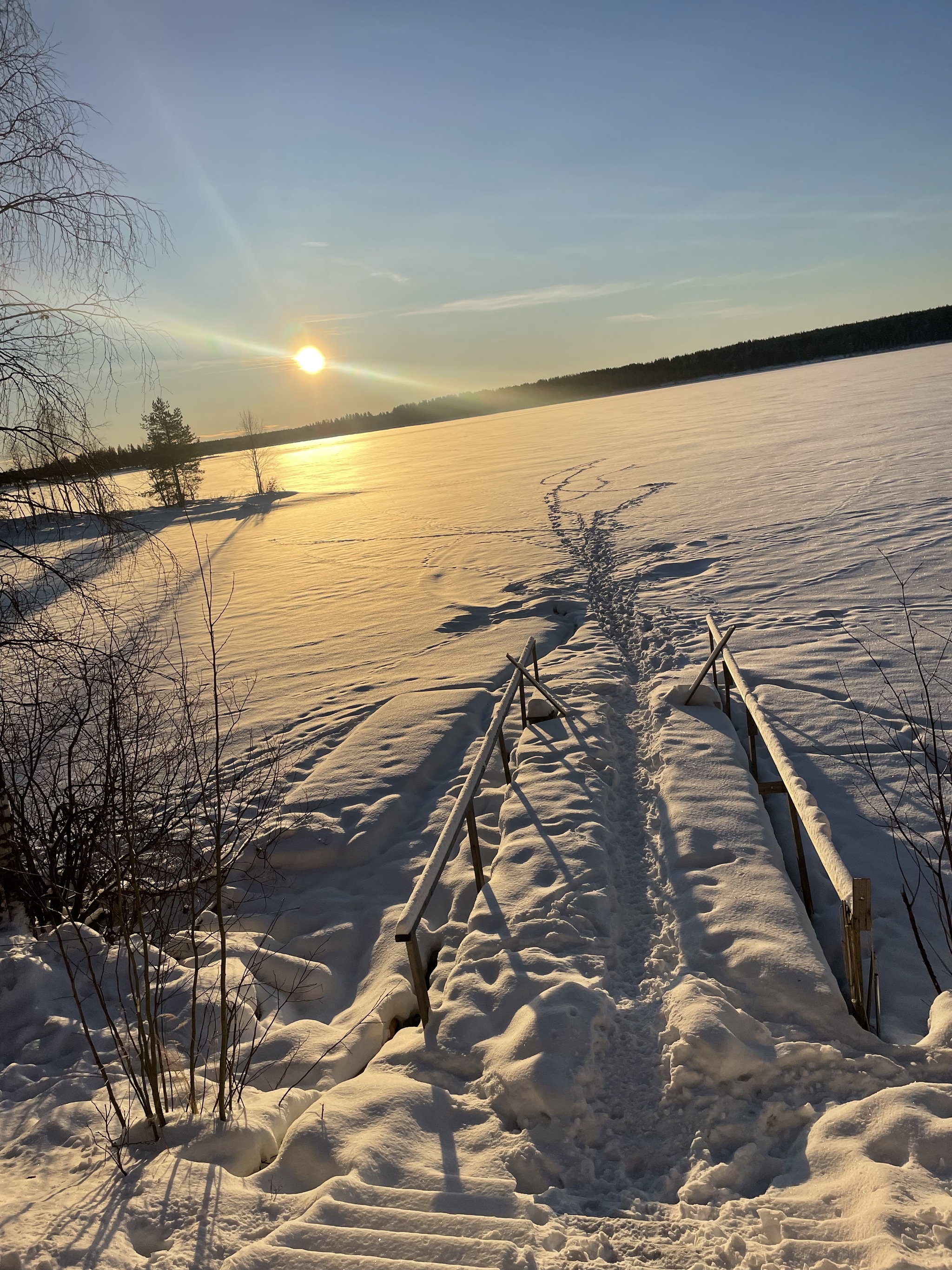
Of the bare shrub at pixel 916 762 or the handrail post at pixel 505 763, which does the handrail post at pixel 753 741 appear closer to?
the bare shrub at pixel 916 762

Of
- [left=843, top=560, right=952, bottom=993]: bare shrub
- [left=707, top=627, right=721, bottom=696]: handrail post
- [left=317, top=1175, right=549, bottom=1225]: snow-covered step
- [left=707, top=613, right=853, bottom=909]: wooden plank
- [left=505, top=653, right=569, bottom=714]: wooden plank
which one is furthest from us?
[left=505, top=653, right=569, bottom=714]: wooden plank

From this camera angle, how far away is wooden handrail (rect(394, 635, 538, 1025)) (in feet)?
13.3

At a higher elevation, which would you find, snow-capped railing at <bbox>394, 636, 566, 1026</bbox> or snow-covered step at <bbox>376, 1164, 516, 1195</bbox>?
snow-capped railing at <bbox>394, 636, 566, 1026</bbox>

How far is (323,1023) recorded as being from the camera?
4848 mm

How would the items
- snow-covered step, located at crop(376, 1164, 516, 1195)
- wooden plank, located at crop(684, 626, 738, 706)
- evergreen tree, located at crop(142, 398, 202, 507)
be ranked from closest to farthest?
snow-covered step, located at crop(376, 1164, 516, 1195) < wooden plank, located at crop(684, 626, 738, 706) < evergreen tree, located at crop(142, 398, 202, 507)

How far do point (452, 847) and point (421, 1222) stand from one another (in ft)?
10.8

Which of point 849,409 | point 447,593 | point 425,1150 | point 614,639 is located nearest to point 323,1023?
point 425,1150

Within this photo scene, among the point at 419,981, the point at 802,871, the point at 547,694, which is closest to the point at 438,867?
the point at 419,981

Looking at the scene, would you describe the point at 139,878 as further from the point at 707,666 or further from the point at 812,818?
the point at 707,666

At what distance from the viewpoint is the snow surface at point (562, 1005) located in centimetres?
283

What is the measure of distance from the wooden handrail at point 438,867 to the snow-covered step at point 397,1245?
126 centimetres

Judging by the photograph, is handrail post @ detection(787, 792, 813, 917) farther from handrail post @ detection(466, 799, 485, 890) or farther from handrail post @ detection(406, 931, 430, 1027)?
handrail post @ detection(406, 931, 430, 1027)

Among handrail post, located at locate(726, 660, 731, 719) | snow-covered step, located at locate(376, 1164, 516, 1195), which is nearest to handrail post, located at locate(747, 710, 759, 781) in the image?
handrail post, located at locate(726, 660, 731, 719)

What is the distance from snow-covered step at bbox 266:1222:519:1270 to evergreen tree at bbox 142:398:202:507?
46.1 m
